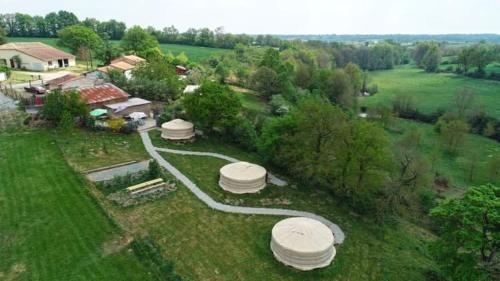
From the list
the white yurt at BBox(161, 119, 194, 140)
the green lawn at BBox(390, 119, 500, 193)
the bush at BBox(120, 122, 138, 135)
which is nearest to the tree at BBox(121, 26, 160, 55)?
the bush at BBox(120, 122, 138, 135)

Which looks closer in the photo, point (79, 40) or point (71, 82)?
point (71, 82)

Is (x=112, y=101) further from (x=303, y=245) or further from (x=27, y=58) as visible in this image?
(x=27, y=58)

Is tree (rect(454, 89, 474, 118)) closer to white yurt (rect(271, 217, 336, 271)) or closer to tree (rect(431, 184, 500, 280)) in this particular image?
tree (rect(431, 184, 500, 280))

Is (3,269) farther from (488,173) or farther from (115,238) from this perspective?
(488,173)


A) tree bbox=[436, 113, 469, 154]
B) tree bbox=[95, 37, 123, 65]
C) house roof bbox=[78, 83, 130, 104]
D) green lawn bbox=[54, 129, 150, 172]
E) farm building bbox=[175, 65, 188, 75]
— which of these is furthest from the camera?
tree bbox=[95, 37, 123, 65]

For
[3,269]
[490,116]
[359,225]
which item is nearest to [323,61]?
[490,116]

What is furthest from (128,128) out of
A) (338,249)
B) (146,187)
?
(338,249)

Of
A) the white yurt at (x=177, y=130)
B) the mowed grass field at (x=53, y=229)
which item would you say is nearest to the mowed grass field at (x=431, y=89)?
the white yurt at (x=177, y=130)

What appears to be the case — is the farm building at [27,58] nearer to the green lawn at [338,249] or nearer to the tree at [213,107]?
the tree at [213,107]
